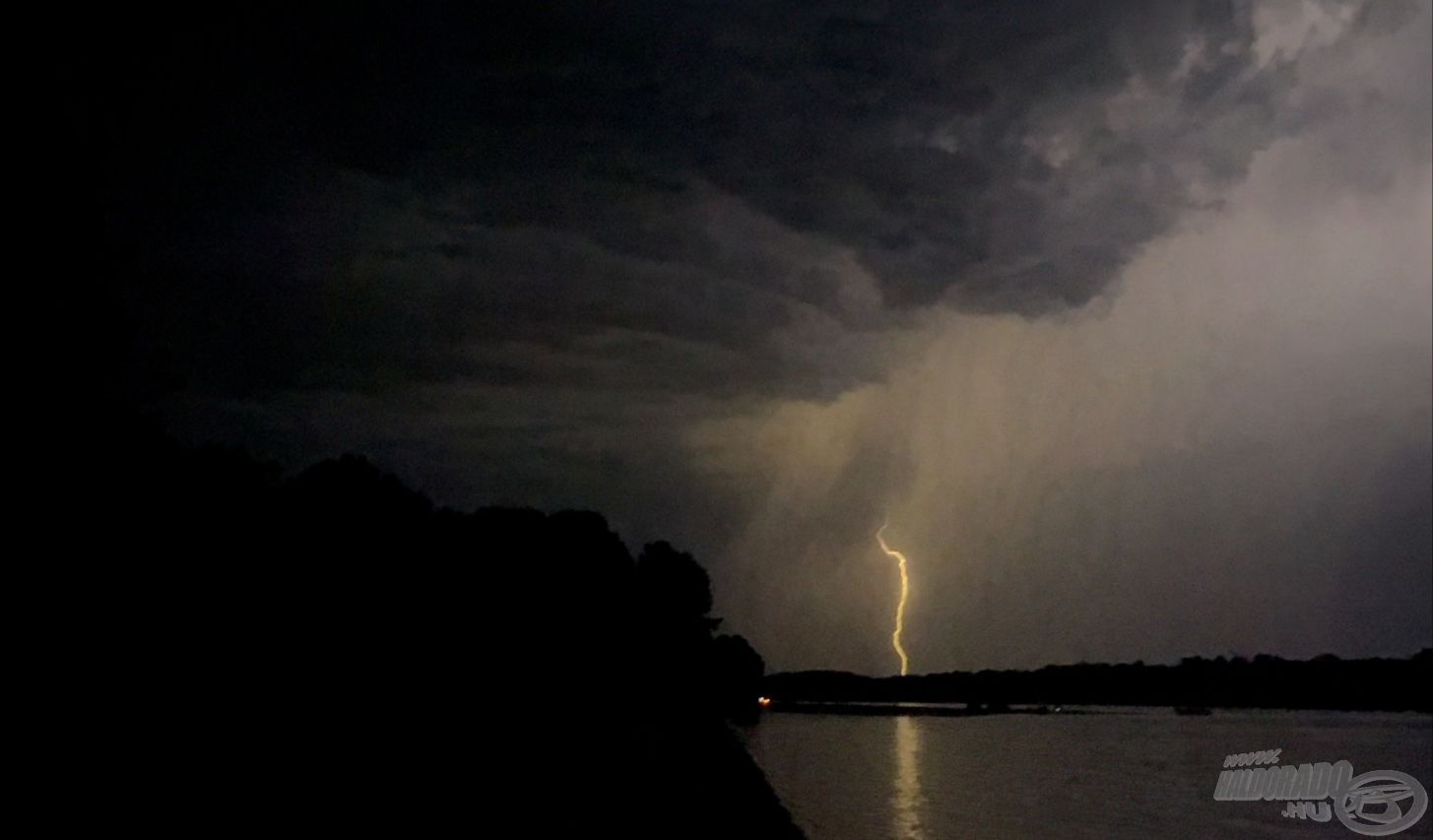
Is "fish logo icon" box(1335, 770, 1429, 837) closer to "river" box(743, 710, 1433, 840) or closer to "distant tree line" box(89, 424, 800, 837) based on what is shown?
"river" box(743, 710, 1433, 840)

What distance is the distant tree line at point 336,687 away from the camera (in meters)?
19.9

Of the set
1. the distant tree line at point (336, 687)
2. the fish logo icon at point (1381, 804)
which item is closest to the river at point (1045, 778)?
the fish logo icon at point (1381, 804)

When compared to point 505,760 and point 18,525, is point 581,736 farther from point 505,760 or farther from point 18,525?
point 18,525

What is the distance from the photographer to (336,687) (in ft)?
94.6

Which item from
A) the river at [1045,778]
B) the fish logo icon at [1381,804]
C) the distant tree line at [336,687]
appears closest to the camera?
the distant tree line at [336,687]

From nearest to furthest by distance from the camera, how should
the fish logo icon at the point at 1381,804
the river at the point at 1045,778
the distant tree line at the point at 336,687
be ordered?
the distant tree line at the point at 336,687, the river at the point at 1045,778, the fish logo icon at the point at 1381,804

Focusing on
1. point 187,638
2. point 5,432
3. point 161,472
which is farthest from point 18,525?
point 161,472

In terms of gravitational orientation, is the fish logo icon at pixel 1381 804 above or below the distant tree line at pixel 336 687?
below

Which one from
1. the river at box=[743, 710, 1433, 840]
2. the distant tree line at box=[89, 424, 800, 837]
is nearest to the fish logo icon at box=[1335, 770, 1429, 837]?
the river at box=[743, 710, 1433, 840]

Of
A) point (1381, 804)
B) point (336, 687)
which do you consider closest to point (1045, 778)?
point (1381, 804)

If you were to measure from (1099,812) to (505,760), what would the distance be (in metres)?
34.6

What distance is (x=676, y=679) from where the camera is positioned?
339 feet

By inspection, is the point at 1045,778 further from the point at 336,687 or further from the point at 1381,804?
the point at 336,687

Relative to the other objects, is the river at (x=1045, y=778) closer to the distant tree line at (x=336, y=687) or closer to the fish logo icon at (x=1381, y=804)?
the fish logo icon at (x=1381, y=804)
